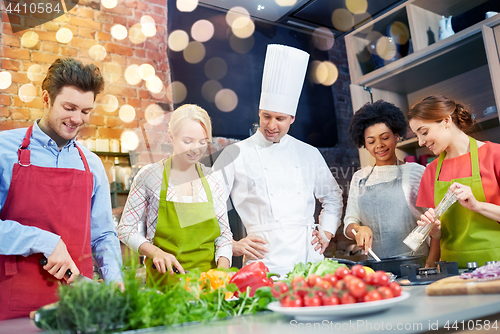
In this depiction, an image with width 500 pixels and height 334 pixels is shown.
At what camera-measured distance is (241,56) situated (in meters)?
2.48

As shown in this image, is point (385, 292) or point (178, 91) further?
point (178, 91)

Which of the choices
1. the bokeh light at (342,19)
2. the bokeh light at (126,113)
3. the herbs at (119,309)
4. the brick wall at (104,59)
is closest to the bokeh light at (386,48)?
the bokeh light at (342,19)

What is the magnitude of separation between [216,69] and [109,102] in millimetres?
768

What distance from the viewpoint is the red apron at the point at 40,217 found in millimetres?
1121

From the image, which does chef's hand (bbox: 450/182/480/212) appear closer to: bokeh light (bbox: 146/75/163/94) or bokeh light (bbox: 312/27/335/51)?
bokeh light (bbox: 312/27/335/51)

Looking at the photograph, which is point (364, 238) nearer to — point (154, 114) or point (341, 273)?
point (341, 273)

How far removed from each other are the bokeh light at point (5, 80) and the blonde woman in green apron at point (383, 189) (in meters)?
1.99

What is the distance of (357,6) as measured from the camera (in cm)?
296

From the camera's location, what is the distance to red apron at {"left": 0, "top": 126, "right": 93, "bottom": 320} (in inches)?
44.1

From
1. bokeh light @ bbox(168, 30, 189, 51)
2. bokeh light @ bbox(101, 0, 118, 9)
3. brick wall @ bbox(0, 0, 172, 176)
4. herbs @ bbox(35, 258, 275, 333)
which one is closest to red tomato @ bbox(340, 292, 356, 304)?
herbs @ bbox(35, 258, 275, 333)

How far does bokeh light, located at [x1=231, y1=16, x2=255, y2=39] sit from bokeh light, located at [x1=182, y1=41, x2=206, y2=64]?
24cm

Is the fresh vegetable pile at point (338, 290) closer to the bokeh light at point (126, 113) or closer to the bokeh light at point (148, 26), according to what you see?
the bokeh light at point (126, 113)

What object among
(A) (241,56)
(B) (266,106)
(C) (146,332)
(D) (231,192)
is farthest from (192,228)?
(A) (241,56)

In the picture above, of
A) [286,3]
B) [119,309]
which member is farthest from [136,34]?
[119,309]
